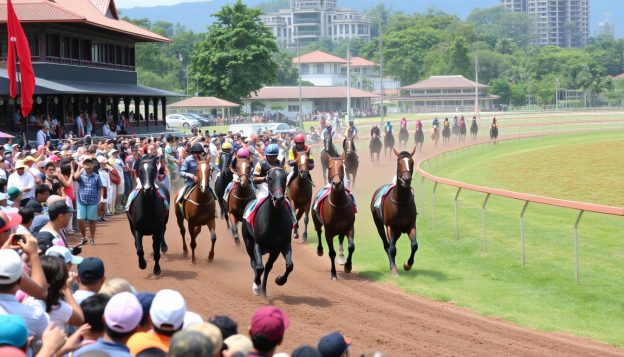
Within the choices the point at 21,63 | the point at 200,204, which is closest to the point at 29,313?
the point at 200,204

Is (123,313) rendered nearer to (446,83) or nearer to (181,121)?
(181,121)

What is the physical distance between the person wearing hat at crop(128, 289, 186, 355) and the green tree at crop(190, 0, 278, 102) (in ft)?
234

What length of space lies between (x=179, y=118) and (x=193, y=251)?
56.6 metres

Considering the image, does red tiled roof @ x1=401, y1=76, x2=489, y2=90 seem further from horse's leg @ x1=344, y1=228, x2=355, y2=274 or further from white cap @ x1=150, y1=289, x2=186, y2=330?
white cap @ x1=150, y1=289, x2=186, y2=330

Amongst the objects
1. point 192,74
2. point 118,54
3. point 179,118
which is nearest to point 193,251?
point 118,54

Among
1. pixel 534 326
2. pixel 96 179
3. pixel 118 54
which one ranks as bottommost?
pixel 534 326

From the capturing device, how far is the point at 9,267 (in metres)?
5.79

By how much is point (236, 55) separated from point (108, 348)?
71.9 m

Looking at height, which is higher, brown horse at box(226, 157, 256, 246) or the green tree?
the green tree

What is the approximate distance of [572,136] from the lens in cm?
6175

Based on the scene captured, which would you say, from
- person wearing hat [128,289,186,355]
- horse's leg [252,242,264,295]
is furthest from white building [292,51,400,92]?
person wearing hat [128,289,186,355]

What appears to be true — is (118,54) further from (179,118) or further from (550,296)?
(550,296)

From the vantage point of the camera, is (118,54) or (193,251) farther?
(118,54)

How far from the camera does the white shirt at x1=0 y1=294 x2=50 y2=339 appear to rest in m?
5.82
